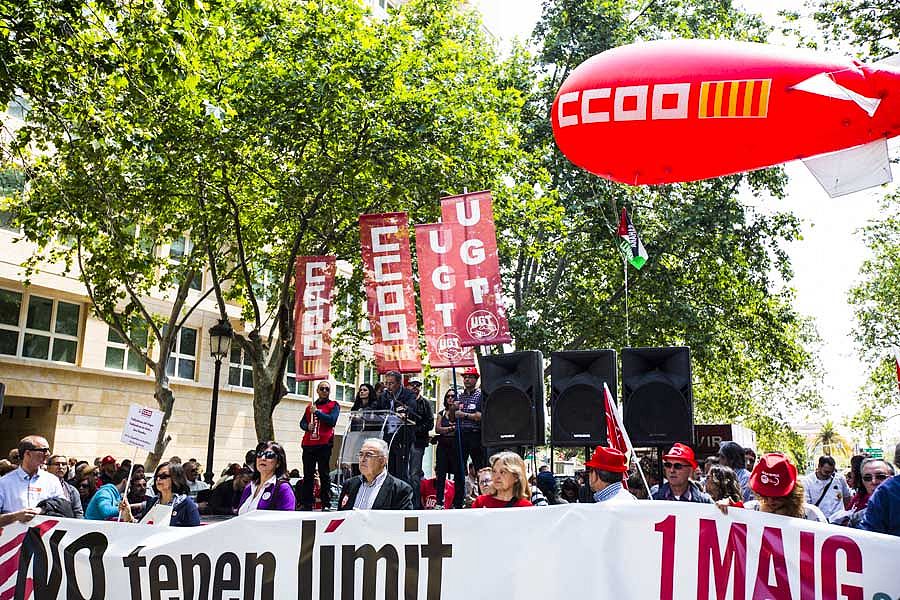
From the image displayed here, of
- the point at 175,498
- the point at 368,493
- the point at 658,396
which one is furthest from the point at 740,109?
the point at 175,498

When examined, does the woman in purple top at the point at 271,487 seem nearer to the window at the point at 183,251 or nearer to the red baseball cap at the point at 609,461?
the red baseball cap at the point at 609,461

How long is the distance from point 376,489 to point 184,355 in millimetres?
23759

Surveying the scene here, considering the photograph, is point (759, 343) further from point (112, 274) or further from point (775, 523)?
point (775, 523)

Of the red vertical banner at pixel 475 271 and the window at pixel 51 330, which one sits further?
the window at pixel 51 330

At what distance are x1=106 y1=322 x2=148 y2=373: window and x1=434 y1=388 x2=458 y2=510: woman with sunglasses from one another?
670 inches

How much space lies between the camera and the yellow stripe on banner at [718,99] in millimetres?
7527

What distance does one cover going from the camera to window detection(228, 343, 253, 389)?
102 ft

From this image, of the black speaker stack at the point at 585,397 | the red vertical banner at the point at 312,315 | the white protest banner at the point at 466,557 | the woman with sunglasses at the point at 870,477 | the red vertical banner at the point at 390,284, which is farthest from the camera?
the red vertical banner at the point at 312,315

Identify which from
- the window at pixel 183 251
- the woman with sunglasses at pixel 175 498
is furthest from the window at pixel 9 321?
the woman with sunglasses at pixel 175 498

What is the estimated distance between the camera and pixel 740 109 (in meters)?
7.54

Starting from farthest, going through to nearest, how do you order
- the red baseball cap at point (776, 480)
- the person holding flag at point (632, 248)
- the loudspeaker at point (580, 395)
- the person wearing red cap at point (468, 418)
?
the person holding flag at point (632, 248) < the person wearing red cap at point (468, 418) < the loudspeaker at point (580, 395) < the red baseball cap at point (776, 480)

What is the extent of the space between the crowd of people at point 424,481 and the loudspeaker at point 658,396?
428 millimetres

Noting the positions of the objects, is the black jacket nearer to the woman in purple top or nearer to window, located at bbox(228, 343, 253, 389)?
the woman in purple top

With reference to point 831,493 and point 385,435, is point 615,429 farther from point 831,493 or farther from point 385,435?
point 385,435
